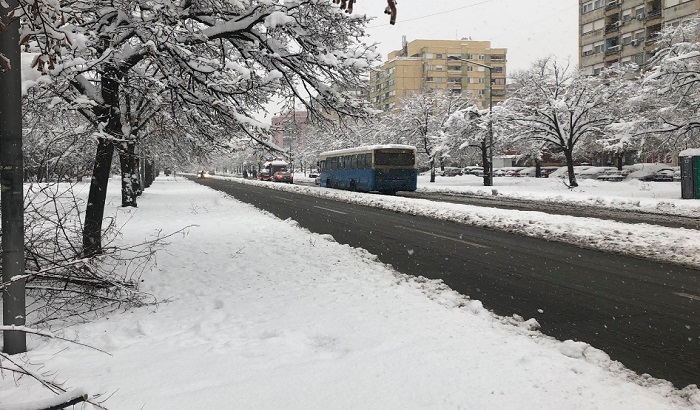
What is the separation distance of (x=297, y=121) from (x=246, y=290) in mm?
3758

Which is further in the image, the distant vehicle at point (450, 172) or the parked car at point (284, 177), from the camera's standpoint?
the distant vehicle at point (450, 172)

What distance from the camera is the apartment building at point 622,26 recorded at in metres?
49.6

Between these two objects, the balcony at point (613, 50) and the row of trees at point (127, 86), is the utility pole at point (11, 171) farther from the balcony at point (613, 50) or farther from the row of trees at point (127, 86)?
the balcony at point (613, 50)

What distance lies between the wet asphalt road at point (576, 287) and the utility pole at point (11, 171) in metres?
4.92

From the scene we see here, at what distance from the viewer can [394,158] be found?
28.4 meters

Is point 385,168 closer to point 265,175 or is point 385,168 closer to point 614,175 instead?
point 614,175

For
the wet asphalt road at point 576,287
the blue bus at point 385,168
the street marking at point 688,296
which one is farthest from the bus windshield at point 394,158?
the street marking at point 688,296

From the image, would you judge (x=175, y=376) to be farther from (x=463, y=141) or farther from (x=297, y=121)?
(x=463, y=141)

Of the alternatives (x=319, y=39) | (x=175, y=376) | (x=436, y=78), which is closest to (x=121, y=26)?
(x=319, y=39)

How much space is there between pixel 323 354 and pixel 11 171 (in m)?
3.18

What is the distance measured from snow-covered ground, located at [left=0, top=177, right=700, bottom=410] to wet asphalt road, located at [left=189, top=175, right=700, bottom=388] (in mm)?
396

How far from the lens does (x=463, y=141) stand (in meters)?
36.8

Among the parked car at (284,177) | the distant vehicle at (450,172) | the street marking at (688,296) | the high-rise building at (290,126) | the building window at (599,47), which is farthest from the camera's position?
the building window at (599,47)

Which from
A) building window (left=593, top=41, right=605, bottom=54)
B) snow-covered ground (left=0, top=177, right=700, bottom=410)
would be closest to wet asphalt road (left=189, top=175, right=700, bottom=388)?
snow-covered ground (left=0, top=177, right=700, bottom=410)
